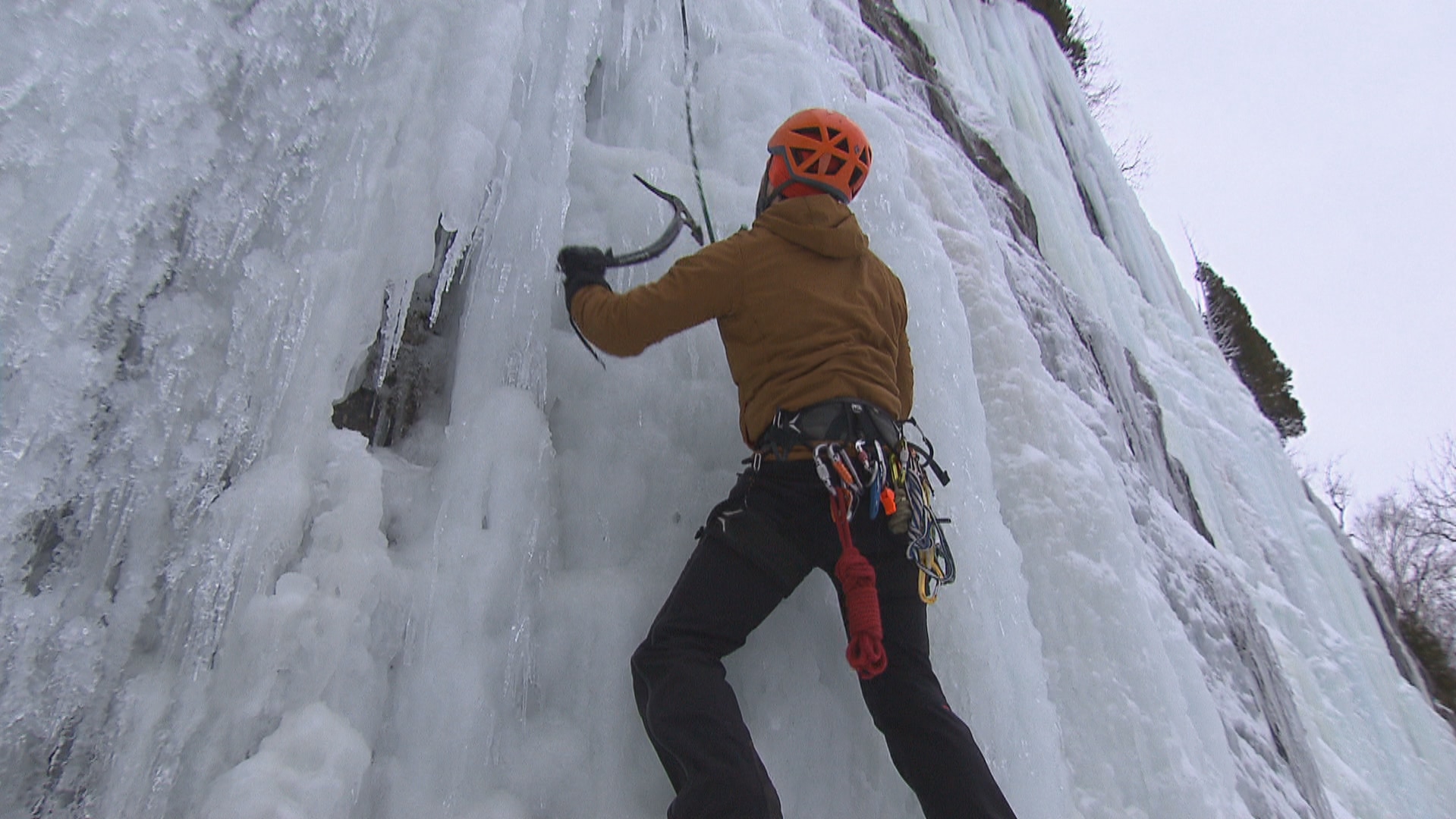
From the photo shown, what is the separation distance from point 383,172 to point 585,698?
1.28 meters

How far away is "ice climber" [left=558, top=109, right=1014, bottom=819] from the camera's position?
4.60ft

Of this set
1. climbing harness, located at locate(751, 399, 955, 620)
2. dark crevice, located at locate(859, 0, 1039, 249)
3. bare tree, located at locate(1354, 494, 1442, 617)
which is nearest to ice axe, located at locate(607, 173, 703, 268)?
climbing harness, located at locate(751, 399, 955, 620)

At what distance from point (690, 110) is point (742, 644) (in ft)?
6.48

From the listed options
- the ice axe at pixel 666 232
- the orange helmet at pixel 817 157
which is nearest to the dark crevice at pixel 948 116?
the ice axe at pixel 666 232

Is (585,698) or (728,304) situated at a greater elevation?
(728,304)

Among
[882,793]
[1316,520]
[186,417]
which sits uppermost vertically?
[186,417]

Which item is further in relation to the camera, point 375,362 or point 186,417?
point 375,362

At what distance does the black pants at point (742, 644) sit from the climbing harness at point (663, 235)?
0.69m

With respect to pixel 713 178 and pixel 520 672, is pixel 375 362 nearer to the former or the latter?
pixel 520 672

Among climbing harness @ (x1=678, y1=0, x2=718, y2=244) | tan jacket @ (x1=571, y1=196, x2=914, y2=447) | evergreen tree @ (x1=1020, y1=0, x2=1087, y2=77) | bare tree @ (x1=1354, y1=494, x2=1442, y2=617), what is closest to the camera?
tan jacket @ (x1=571, y1=196, x2=914, y2=447)

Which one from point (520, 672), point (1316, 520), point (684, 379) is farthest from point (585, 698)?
point (1316, 520)

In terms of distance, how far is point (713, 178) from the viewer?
2.64 metres

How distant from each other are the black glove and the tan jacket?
0.04 meters

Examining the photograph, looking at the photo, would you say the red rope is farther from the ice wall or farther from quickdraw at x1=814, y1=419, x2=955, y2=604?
the ice wall
